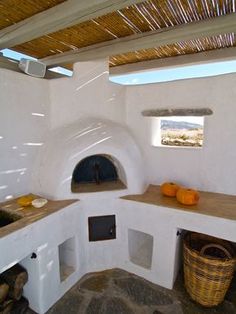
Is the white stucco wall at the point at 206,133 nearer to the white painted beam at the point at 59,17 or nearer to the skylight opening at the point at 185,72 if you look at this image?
the skylight opening at the point at 185,72

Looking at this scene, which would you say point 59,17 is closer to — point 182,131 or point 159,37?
point 159,37

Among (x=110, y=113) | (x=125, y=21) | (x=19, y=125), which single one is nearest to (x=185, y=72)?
(x=110, y=113)

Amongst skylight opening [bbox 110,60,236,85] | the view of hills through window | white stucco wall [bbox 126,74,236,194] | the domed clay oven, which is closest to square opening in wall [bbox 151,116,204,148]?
the view of hills through window

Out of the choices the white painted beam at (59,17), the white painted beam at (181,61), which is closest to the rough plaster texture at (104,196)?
the white painted beam at (181,61)

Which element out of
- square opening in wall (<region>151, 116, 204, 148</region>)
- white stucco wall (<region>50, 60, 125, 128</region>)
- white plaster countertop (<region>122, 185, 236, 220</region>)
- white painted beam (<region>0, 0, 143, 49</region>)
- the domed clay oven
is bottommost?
white plaster countertop (<region>122, 185, 236, 220</region>)

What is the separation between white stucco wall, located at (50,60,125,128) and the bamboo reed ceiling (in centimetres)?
33

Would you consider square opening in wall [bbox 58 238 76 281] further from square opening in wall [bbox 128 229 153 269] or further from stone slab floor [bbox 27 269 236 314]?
square opening in wall [bbox 128 229 153 269]

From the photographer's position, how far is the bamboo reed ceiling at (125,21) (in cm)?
148

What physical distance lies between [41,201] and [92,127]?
102 centimetres

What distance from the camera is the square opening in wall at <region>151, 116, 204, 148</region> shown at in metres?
2.79

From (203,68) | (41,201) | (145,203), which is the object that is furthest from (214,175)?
(41,201)

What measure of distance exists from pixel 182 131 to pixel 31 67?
6.92ft

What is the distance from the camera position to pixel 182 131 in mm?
2891

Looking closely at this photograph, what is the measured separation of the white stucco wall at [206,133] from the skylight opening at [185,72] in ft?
0.45
